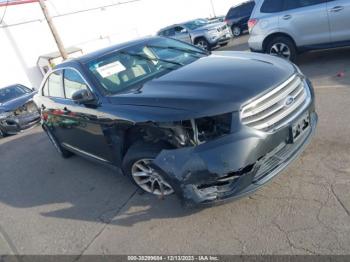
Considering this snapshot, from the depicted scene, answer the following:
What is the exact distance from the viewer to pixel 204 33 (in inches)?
626

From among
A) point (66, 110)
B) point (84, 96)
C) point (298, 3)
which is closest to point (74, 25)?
point (298, 3)

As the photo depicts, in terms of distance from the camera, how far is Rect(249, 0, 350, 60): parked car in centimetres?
682

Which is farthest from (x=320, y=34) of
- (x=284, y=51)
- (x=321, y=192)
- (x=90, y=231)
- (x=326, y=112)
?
(x=90, y=231)

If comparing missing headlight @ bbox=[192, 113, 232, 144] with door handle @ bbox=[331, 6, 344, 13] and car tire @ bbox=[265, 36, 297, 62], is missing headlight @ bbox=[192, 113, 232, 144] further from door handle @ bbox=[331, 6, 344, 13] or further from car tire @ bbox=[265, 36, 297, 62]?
car tire @ bbox=[265, 36, 297, 62]

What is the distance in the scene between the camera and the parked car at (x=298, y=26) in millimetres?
6820

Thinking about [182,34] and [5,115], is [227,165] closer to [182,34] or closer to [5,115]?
[5,115]

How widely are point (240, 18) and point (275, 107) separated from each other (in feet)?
58.0

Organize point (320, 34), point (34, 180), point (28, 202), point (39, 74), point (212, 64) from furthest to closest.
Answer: point (39, 74)
point (320, 34)
point (34, 180)
point (28, 202)
point (212, 64)

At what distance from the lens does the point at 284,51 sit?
7.89 meters

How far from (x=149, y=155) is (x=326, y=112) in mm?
3053

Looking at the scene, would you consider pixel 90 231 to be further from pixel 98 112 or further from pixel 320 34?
pixel 320 34

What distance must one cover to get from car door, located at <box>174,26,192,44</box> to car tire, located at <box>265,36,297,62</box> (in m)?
9.09

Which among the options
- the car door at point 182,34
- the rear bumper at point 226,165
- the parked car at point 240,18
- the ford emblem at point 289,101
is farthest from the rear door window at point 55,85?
the parked car at point 240,18

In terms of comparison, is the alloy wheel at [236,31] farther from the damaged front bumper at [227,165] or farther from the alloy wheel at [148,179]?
the damaged front bumper at [227,165]
